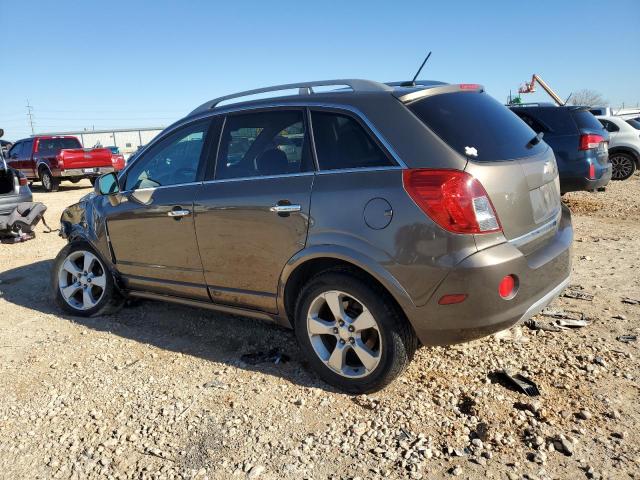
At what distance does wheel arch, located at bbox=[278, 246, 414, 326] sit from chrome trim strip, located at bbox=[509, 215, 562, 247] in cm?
67

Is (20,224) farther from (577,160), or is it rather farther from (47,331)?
(577,160)

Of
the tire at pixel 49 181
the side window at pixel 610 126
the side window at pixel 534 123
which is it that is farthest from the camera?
the tire at pixel 49 181

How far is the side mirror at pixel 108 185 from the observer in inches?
175

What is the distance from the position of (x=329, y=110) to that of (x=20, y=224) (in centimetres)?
730

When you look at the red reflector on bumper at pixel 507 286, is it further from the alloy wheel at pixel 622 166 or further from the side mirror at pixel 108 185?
the alloy wheel at pixel 622 166

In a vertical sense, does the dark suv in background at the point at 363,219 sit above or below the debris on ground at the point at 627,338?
above

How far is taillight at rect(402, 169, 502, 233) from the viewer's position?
263cm

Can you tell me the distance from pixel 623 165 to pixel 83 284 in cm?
1279

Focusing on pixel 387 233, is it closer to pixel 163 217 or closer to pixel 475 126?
pixel 475 126

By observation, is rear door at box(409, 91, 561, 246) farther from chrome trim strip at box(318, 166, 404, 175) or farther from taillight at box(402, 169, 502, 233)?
chrome trim strip at box(318, 166, 404, 175)

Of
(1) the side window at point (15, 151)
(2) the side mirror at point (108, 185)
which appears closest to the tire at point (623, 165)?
(2) the side mirror at point (108, 185)

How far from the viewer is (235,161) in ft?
11.9

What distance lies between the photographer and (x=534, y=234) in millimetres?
2961

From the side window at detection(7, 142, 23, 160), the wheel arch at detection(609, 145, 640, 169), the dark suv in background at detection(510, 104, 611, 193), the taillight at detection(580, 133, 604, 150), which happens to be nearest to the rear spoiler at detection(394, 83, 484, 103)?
the dark suv in background at detection(510, 104, 611, 193)
